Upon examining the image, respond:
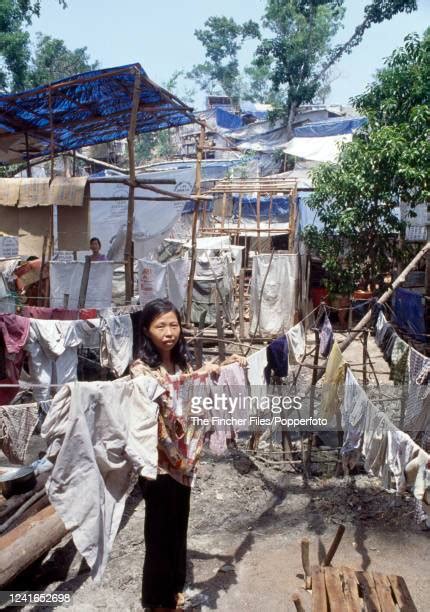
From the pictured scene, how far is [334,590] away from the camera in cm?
344

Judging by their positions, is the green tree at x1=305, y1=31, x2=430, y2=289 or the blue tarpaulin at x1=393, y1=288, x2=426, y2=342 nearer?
the green tree at x1=305, y1=31, x2=430, y2=289

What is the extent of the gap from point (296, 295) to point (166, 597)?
1044cm

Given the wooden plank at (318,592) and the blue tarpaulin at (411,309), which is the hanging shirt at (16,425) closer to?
the wooden plank at (318,592)

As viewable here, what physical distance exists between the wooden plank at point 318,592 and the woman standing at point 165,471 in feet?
2.83

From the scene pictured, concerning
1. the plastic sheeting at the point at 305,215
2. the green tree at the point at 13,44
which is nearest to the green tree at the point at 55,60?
the green tree at the point at 13,44

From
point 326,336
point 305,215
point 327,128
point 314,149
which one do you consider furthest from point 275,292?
point 327,128

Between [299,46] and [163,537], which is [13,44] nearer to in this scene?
[299,46]

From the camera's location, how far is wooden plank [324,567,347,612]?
329 cm

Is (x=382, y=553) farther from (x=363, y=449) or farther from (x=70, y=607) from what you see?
(x=70, y=607)

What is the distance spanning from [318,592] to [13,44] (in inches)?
729

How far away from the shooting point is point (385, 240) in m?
8.33

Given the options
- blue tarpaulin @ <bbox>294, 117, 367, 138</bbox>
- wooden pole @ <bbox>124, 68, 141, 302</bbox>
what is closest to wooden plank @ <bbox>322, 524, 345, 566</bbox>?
wooden pole @ <bbox>124, 68, 141, 302</bbox>

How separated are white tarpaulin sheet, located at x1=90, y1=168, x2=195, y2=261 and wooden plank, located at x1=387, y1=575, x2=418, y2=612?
9349 millimetres

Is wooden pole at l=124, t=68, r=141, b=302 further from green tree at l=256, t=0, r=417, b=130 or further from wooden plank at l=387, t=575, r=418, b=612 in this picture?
green tree at l=256, t=0, r=417, b=130
